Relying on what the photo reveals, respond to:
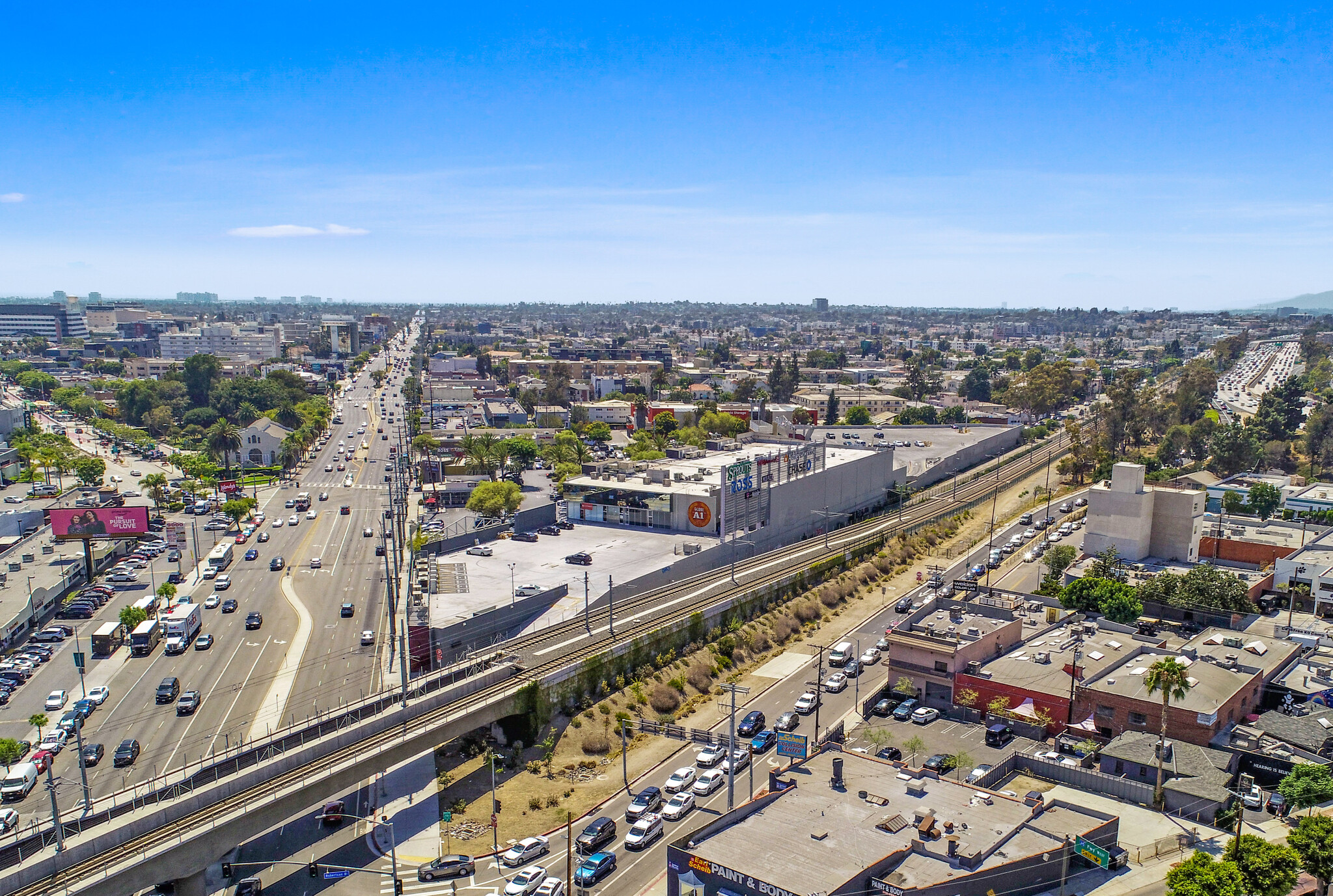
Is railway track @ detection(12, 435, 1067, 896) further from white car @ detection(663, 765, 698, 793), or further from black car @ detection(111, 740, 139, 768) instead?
black car @ detection(111, 740, 139, 768)

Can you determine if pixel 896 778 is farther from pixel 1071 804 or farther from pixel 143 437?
pixel 143 437

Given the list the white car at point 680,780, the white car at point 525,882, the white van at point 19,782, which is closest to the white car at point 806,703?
the white car at point 680,780

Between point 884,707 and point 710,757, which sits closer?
point 710,757

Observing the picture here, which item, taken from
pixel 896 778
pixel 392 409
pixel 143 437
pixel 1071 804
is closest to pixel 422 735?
pixel 896 778

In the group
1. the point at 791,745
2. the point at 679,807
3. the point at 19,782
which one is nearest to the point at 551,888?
the point at 679,807

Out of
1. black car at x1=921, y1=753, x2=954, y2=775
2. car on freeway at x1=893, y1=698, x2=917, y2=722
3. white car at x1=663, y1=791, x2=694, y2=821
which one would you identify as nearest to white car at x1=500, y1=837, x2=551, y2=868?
white car at x1=663, y1=791, x2=694, y2=821

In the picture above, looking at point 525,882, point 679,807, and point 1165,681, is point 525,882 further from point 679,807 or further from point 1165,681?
point 1165,681

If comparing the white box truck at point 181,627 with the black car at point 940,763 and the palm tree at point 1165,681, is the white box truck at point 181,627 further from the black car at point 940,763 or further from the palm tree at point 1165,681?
the palm tree at point 1165,681
